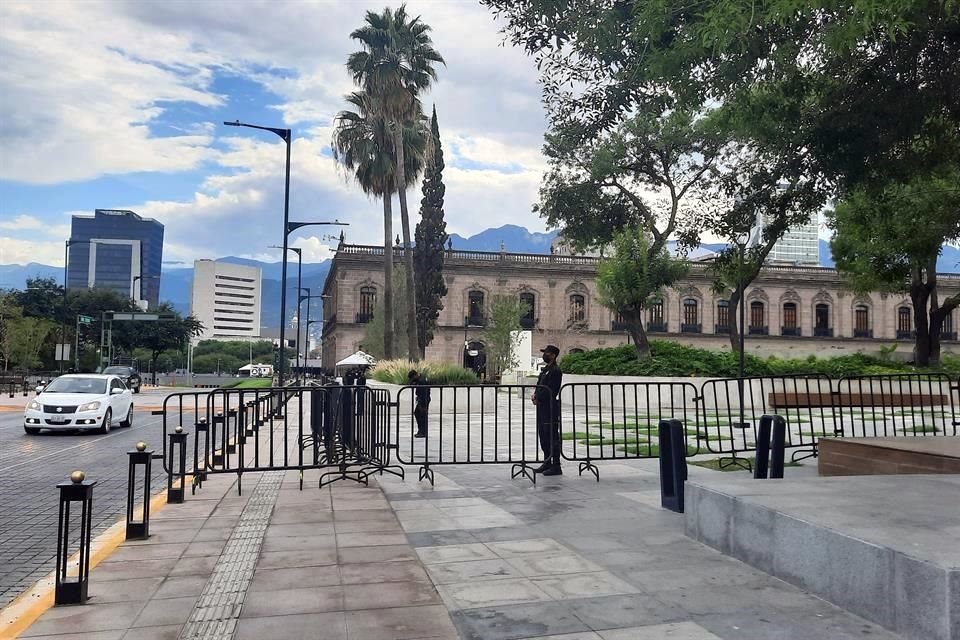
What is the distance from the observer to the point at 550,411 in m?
9.79

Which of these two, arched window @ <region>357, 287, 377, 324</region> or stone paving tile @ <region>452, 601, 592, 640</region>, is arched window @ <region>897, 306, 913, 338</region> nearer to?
arched window @ <region>357, 287, 377, 324</region>

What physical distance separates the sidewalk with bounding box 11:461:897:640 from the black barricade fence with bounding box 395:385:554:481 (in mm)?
1884

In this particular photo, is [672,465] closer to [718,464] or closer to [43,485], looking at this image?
[718,464]

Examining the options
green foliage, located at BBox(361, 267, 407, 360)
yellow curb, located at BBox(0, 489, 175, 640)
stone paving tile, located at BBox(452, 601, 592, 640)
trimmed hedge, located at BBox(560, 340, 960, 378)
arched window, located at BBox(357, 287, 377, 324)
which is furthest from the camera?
arched window, located at BBox(357, 287, 377, 324)

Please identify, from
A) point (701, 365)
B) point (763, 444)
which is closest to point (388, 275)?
point (701, 365)

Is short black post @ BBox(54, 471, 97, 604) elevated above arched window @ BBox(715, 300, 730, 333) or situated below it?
below

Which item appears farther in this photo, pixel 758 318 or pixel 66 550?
pixel 758 318

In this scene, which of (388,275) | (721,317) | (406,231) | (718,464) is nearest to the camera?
(718,464)

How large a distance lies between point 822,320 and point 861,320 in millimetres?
3794

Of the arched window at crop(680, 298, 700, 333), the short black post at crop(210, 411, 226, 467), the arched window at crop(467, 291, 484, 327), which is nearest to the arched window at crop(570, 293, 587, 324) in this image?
the arched window at crop(467, 291, 484, 327)

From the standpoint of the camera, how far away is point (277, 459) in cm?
1264

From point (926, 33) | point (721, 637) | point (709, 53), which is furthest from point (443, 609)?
point (926, 33)

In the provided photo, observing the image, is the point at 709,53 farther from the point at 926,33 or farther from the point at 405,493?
the point at 405,493

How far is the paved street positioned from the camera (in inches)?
247
